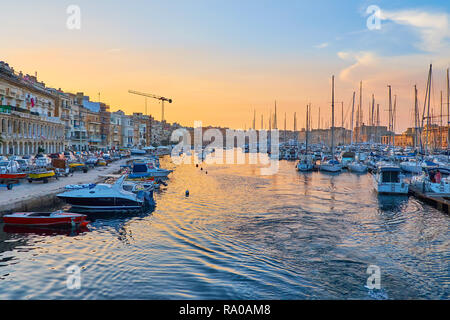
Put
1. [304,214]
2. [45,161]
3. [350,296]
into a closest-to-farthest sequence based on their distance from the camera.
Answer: [350,296], [304,214], [45,161]

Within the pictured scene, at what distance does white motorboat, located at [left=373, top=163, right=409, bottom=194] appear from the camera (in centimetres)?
3916

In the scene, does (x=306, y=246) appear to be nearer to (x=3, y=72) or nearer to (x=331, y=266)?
(x=331, y=266)

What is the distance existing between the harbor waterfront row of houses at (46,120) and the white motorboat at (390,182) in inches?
2137

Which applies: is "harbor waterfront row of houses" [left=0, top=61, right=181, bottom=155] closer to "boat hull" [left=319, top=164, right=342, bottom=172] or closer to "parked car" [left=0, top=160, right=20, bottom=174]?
"parked car" [left=0, top=160, right=20, bottom=174]

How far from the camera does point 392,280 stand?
15.0 m

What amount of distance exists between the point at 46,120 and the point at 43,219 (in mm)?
57324

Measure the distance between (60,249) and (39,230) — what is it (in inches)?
184

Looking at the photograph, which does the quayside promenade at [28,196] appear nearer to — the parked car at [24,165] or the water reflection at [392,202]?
the parked car at [24,165]

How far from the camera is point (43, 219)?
2233 centimetres

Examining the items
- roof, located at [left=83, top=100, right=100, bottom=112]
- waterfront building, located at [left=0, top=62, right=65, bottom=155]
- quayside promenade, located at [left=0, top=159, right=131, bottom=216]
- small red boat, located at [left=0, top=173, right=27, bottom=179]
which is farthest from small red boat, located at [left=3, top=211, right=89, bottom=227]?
roof, located at [left=83, top=100, right=100, bottom=112]

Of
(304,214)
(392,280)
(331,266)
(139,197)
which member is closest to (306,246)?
(331,266)

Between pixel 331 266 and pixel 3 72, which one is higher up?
pixel 3 72

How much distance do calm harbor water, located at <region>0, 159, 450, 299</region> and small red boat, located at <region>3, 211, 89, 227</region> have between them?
34.8 inches
